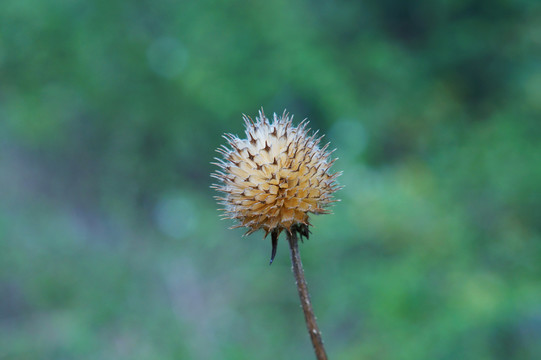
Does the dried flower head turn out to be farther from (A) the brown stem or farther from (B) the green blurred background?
(B) the green blurred background

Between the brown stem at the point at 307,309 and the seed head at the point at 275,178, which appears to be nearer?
the brown stem at the point at 307,309

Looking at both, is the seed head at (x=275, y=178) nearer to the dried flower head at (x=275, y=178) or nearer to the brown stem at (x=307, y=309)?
the dried flower head at (x=275, y=178)

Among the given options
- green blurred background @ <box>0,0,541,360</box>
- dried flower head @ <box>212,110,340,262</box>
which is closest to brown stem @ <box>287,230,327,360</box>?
dried flower head @ <box>212,110,340,262</box>

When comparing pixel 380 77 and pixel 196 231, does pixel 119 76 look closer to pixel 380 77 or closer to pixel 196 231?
pixel 196 231

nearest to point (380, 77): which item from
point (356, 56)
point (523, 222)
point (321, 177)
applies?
point (356, 56)

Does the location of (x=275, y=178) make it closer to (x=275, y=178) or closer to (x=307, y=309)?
(x=275, y=178)

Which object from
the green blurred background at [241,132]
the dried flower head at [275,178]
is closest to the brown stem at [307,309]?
the dried flower head at [275,178]

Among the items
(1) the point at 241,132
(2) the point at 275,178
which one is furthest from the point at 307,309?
(1) the point at 241,132
